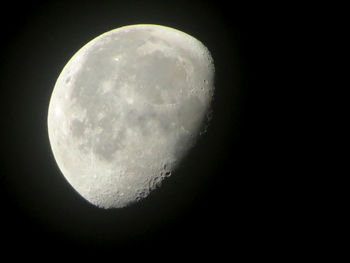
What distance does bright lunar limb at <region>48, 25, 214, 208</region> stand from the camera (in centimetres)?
337

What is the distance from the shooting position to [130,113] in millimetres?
3361

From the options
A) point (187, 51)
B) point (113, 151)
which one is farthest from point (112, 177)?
point (187, 51)

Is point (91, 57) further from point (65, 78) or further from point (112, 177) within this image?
point (112, 177)

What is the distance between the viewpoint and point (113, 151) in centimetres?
340

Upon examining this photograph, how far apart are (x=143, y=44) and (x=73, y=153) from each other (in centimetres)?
145

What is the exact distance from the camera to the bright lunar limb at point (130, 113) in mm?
3369

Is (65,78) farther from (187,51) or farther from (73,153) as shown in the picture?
(187,51)

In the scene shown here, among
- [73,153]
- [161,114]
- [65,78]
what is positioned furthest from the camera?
[65,78]

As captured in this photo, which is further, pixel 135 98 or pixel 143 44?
pixel 143 44

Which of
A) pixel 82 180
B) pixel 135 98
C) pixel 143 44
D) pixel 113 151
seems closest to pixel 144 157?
pixel 113 151

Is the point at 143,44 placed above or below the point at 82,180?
above

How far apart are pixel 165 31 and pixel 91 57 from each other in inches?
37.2

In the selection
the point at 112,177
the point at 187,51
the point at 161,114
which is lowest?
the point at 112,177

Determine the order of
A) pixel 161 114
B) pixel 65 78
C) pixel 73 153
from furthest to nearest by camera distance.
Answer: pixel 65 78 → pixel 73 153 → pixel 161 114
